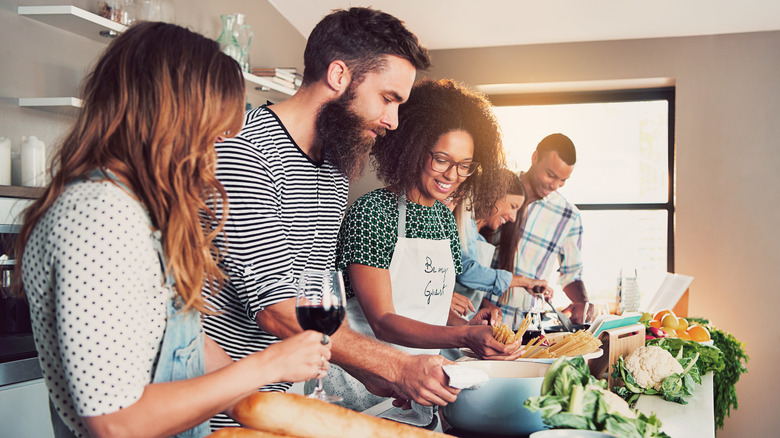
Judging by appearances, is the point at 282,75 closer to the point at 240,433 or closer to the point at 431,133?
the point at 431,133

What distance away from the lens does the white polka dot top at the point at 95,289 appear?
31.8 inches

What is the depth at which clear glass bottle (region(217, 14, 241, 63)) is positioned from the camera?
3.54 meters

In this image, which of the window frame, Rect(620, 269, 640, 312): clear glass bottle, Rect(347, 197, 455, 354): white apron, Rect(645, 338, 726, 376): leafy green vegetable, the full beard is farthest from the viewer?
the window frame

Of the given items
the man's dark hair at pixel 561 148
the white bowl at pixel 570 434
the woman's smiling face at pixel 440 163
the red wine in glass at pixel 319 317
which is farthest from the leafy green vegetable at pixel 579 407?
the man's dark hair at pixel 561 148

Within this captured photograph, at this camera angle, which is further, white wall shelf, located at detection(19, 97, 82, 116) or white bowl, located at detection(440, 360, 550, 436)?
white wall shelf, located at detection(19, 97, 82, 116)

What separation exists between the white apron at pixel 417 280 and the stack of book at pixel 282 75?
2088 millimetres

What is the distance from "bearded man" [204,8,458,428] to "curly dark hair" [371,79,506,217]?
374 mm

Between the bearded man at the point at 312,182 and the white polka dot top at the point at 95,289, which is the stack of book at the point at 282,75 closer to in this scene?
the bearded man at the point at 312,182

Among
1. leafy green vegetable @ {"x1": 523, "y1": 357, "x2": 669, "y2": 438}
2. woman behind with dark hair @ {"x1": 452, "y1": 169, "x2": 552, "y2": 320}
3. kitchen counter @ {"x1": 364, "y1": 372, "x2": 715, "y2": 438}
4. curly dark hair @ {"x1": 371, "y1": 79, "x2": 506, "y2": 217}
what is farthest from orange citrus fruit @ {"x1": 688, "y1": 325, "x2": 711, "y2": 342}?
leafy green vegetable @ {"x1": 523, "y1": 357, "x2": 669, "y2": 438}

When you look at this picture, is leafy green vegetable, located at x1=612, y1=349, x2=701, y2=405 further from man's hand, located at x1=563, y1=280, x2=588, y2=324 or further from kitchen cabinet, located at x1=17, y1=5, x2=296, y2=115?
kitchen cabinet, located at x1=17, y1=5, x2=296, y2=115

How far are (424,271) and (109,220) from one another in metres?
1.32

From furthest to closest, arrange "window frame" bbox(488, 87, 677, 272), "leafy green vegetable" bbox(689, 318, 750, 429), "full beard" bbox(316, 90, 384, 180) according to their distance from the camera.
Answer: "window frame" bbox(488, 87, 677, 272) → "leafy green vegetable" bbox(689, 318, 750, 429) → "full beard" bbox(316, 90, 384, 180)

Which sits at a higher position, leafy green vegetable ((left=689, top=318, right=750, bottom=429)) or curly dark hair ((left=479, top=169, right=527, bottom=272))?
curly dark hair ((left=479, top=169, right=527, bottom=272))

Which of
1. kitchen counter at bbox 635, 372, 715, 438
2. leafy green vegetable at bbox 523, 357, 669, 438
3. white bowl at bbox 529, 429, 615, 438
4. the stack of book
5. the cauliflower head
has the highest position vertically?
the stack of book
